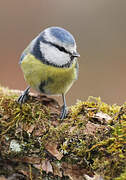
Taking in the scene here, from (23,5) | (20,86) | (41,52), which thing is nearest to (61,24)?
(23,5)

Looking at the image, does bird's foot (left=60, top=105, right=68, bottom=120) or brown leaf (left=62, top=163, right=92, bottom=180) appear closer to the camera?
brown leaf (left=62, top=163, right=92, bottom=180)

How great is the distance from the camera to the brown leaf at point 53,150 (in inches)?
61.9

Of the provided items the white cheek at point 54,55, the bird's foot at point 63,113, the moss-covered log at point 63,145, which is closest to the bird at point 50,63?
the white cheek at point 54,55

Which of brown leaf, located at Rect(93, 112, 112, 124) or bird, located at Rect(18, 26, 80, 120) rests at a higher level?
bird, located at Rect(18, 26, 80, 120)

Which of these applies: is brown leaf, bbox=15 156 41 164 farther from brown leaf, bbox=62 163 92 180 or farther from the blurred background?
the blurred background

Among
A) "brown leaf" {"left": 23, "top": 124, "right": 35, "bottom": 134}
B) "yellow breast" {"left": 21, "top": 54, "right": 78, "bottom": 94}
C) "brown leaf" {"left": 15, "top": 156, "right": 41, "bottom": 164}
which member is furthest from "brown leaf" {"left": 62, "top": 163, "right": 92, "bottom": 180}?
"yellow breast" {"left": 21, "top": 54, "right": 78, "bottom": 94}

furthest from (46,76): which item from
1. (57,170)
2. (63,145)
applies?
(57,170)

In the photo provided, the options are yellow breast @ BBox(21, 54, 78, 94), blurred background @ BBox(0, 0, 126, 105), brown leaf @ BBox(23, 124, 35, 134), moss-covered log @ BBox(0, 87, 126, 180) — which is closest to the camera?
moss-covered log @ BBox(0, 87, 126, 180)

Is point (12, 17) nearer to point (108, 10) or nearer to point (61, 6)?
point (61, 6)

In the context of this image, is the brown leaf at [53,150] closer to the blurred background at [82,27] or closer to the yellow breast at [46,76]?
the yellow breast at [46,76]

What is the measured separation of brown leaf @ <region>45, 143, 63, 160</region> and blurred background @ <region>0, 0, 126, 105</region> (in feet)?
12.4

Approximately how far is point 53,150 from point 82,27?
15.0 ft

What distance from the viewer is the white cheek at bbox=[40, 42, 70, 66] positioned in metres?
2.05

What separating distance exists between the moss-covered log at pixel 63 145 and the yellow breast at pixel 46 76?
1.37 ft
